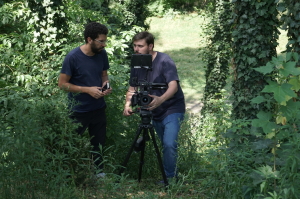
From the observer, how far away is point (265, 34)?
5734mm

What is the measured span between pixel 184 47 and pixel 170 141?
20.3 metres

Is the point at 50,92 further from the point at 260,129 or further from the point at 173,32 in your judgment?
the point at 173,32

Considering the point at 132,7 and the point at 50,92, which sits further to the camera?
the point at 132,7

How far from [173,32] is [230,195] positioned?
23.8 m

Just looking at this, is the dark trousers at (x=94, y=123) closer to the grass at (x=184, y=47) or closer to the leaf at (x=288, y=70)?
the leaf at (x=288, y=70)

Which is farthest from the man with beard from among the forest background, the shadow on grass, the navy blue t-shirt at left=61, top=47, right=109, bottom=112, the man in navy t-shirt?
the shadow on grass

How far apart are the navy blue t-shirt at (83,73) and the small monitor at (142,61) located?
59 centimetres

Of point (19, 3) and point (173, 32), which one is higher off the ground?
point (173, 32)

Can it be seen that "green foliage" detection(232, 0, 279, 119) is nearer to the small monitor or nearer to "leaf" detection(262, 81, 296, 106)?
the small monitor

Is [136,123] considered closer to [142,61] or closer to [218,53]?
[142,61]

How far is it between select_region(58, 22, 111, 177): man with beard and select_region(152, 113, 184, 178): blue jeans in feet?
2.34

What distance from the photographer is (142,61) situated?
13.1 feet

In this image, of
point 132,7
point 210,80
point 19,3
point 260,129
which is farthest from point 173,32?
point 260,129

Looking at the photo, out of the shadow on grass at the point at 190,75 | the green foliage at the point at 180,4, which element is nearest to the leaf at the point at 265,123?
the shadow on grass at the point at 190,75
